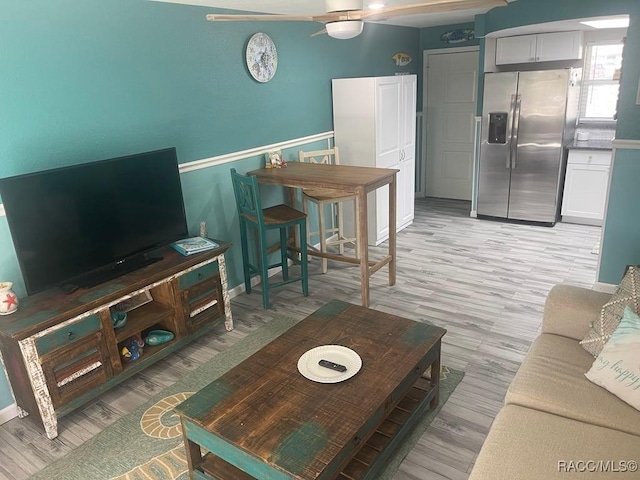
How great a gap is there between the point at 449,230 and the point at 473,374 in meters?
2.83

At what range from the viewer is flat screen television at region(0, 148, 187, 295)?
245cm

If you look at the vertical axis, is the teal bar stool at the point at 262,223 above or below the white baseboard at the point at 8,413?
above

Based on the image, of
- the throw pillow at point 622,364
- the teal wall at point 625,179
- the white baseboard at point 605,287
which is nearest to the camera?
the throw pillow at point 622,364

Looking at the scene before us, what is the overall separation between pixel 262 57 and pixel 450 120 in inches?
133

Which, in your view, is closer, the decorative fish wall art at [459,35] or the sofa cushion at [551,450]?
the sofa cushion at [551,450]

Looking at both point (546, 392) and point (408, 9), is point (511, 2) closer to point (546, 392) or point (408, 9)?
point (408, 9)

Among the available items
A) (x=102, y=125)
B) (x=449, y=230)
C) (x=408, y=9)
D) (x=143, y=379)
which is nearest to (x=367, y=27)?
(x=449, y=230)

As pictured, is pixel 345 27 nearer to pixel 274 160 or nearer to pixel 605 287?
pixel 274 160

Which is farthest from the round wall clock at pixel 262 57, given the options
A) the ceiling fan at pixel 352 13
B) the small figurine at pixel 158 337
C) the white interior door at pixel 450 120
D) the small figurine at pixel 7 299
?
the white interior door at pixel 450 120

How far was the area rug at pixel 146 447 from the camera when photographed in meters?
2.27

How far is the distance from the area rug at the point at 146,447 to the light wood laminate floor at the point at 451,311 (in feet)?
0.20

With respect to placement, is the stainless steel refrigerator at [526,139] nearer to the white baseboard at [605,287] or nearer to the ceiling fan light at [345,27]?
the white baseboard at [605,287]

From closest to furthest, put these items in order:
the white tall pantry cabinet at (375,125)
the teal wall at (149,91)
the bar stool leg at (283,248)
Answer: the teal wall at (149,91) < the bar stool leg at (283,248) < the white tall pantry cabinet at (375,125)

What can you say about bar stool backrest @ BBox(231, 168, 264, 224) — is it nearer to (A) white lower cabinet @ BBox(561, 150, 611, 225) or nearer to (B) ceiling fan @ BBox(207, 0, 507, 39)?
(B) ceiling fan @ BBox(207, 0, 507, 39)
